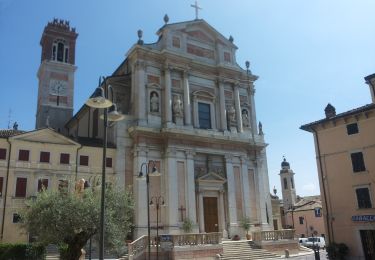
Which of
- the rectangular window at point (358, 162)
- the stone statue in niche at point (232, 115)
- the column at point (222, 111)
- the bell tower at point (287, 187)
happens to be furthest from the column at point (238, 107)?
the bell tower at point (287, 187)

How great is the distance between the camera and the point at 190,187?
3197cm

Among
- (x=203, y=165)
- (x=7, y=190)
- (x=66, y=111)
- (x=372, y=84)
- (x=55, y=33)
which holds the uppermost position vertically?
(x=55, y=33)

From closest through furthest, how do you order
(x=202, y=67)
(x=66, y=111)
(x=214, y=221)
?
(x=214, y=221) → (x=202, y=67) → (x=66, y=111)

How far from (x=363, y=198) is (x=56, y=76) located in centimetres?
3812

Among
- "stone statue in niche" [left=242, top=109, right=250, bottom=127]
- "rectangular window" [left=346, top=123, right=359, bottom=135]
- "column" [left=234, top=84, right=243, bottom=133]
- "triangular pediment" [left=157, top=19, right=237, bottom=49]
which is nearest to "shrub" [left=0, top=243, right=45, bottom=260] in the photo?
"column" [left=234, top=84, right=243, bottom=133]

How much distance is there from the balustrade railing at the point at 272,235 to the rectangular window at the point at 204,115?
11151 mm

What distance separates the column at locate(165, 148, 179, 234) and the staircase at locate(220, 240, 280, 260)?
14.9 ft

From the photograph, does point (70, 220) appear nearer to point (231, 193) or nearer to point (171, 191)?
point (171, 191)

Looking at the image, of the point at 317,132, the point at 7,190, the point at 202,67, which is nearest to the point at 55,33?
the point at 202,67

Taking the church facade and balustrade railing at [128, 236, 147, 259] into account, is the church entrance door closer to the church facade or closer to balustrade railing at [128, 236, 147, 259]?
the church facade

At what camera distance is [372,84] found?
26828mm

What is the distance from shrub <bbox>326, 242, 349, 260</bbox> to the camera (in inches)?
993

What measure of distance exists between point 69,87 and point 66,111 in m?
3.30

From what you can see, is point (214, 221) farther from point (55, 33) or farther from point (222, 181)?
point (55, 33)
